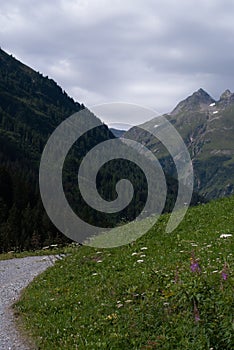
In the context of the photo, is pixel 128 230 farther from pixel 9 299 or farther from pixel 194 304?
pixel 194 304

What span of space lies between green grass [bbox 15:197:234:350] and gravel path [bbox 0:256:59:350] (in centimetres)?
48

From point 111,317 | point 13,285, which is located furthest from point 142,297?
point 13,285

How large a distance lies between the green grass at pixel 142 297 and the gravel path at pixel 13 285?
1.58 feet

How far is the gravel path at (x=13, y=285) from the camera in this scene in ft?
40.7

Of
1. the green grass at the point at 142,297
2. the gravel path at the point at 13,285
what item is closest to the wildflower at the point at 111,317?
the green grass at the point at 142,297

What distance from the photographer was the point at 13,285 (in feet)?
67.9

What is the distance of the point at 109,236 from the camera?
26.1 metres

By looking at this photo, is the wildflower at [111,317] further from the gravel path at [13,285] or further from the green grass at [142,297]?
Answer: the gravel path at [13,285]

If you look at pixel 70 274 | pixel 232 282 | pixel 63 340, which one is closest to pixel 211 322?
pixel 232 282

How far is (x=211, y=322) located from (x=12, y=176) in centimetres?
11817

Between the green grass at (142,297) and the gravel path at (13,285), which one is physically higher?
the green grass at (142,297)

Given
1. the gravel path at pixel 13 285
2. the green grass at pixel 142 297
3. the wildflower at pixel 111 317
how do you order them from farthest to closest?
the gravel path at pixel 13 285 → the wildflower at pixel 111 317 → the green grass at pixel 142 297

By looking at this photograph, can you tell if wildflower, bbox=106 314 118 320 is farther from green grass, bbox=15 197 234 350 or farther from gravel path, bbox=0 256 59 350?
gravel path, bbox=0 256 59 350

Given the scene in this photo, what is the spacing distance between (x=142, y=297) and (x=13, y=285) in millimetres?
9710
